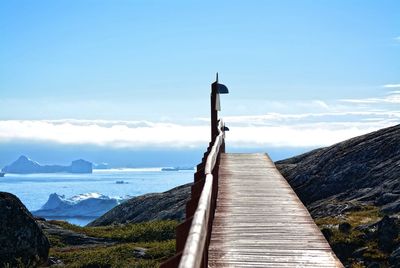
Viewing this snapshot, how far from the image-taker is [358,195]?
2491cm

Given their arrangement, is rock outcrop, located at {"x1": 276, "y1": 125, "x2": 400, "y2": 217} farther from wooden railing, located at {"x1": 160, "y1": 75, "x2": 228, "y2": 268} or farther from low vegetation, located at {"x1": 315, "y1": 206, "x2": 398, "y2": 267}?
wooden railing, located at {"x1": 160, "y1": 75, "x2": 228, "y2": 268}

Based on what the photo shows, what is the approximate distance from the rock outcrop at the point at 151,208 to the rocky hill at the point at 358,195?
7251 mm

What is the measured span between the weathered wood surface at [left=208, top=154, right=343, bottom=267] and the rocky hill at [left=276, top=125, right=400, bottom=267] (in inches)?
117

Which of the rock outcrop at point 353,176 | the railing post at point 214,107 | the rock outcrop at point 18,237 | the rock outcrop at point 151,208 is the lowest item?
the rock outcrop at point 151,208

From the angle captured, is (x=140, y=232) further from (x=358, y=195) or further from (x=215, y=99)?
(x=358, y=195)

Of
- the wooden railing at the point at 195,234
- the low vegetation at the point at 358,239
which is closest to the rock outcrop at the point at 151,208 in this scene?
the low vegetation at the point at 358,239

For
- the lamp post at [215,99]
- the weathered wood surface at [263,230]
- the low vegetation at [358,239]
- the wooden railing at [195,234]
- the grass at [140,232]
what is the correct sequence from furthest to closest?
the grass at [140,232], the lamp post at [215,99], the low vegetation at [358,239], the weathered wood surface at [263,230], the wooden railing at [195,234]

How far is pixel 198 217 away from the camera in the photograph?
20.0ft

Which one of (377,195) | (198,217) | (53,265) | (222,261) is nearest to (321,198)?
(377,195)

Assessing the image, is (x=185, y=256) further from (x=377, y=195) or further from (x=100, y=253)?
(x=377, y=195)

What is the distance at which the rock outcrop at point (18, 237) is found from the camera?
67.0 feet


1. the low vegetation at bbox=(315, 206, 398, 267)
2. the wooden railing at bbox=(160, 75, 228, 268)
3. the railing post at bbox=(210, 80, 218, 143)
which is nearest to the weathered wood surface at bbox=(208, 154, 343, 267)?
the wooden railing at bbox=(160, 75, 228, 268)

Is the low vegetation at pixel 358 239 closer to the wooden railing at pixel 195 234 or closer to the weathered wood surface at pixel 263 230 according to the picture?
the weathered wood surface at pixel 263 230

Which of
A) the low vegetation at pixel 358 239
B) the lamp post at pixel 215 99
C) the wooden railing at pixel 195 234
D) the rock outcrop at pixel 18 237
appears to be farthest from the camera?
the lamp post at pixel 215 99
